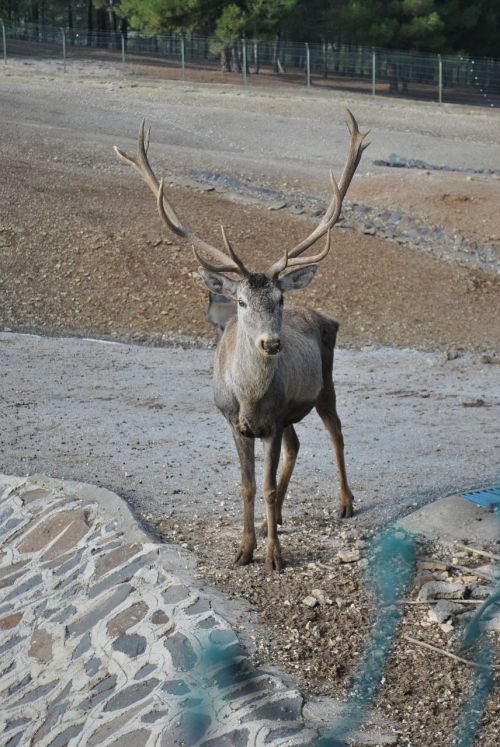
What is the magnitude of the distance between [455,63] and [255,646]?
1616 inches

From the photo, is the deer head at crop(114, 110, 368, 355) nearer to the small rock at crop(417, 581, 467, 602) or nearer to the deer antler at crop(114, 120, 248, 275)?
the deer antler at crop(114, 120, 248, 275)

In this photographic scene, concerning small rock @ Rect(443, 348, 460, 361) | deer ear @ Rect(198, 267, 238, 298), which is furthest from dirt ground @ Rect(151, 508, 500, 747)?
small rock @ Rect(443, 348, 460, 361)

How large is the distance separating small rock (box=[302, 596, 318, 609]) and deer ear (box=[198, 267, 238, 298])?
2.29 metres

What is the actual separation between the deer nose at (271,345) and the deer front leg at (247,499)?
90 centimetres

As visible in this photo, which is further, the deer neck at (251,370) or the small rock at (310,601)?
the deer neck at (251,370)

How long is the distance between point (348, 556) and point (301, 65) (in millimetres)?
43210

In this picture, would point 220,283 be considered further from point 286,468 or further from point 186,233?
point 286,468

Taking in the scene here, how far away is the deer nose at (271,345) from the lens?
8617 mm

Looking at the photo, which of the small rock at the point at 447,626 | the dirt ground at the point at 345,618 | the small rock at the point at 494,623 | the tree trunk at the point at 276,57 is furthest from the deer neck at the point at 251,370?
the tree trunk at the point at 276,57

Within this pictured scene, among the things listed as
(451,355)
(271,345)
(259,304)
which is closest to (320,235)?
(259,304)

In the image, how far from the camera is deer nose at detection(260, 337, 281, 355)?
862 cm

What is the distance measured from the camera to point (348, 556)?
30.1 ft

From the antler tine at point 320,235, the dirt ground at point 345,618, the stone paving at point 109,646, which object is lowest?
the stone paving at point 109,646

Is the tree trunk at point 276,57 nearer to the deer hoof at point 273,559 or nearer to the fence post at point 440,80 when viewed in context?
the fence post at point 440,80
